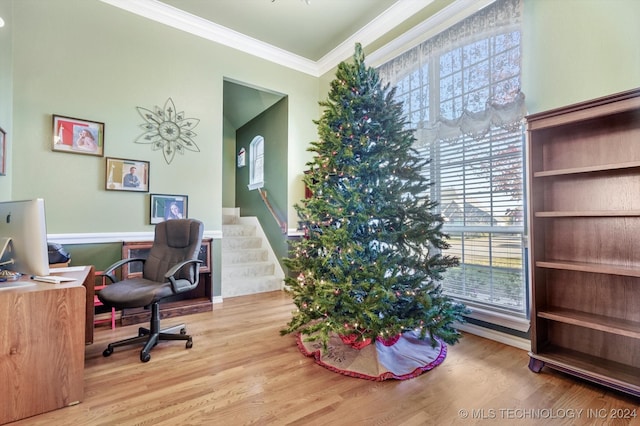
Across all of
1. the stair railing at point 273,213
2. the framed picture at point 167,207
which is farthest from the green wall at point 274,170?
the framed picture at point 167,207

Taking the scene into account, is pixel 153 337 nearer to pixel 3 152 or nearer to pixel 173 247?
pixel 173 247

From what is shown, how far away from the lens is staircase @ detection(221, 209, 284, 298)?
4035 mm

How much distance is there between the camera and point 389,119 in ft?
7.35

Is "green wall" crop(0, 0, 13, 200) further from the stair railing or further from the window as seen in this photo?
the window

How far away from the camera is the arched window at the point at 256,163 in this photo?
5.39 metres

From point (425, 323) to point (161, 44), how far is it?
387 cm

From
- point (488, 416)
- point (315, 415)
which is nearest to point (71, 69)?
point (315, 415)

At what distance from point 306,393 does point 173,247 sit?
165 centimetres

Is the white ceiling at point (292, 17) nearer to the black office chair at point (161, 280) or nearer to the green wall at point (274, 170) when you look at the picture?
the green wall at point (274, 170)

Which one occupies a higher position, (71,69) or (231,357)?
(71,69)

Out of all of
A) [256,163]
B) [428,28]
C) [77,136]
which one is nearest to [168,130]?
[77,136]

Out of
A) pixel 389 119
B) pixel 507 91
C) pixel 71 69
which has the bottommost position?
pixel 389 119

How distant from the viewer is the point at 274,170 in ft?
15.6

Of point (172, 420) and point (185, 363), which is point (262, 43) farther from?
point (172, 420)
